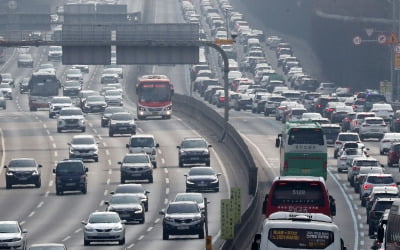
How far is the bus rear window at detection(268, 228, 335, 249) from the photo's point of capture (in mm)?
34656

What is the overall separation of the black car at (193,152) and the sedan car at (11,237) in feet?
116

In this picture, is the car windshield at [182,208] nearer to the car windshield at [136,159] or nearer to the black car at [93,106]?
the car windshield at [136,159]

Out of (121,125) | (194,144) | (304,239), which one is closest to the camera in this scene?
(304,239)

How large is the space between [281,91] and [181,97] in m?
Result: 14.8

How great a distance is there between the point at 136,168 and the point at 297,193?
3762 centimetres

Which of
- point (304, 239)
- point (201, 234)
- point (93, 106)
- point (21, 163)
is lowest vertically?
point (93, 106)

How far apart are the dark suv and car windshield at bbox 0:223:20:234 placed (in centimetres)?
2384

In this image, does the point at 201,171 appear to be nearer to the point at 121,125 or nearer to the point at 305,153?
the point at 305,153

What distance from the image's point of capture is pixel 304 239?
34.7m

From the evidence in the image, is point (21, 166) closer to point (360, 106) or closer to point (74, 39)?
point (74, 39)

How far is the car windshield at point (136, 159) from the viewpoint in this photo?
276 feet

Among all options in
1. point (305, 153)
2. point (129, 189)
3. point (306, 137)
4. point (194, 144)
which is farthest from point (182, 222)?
point (194, 144)

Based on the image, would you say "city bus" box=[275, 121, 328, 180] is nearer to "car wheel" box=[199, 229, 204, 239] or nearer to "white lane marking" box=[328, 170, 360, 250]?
"white lane marking" box=[328, 170, 360, 250]

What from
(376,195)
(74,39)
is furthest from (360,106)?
(376,195)
